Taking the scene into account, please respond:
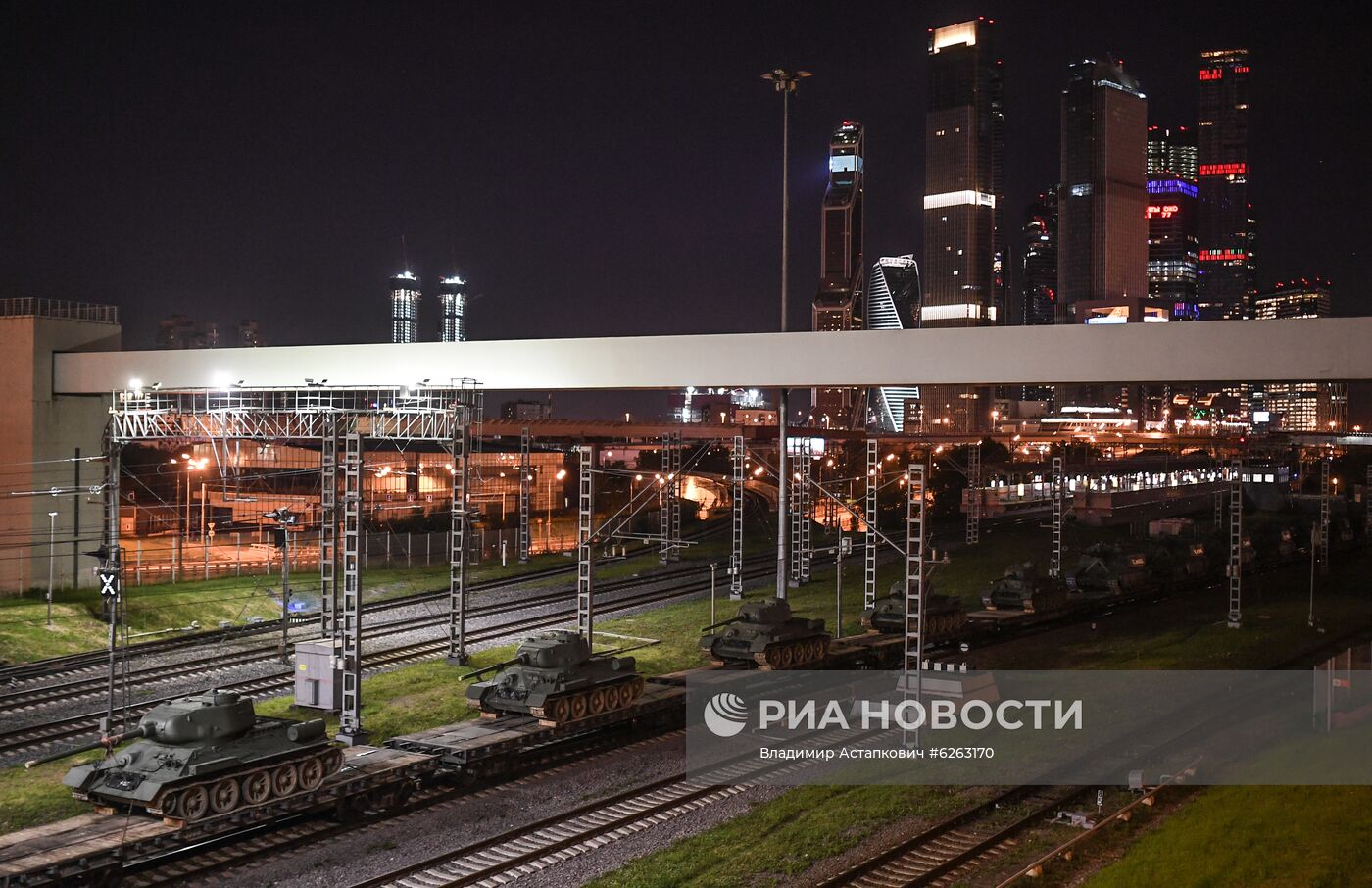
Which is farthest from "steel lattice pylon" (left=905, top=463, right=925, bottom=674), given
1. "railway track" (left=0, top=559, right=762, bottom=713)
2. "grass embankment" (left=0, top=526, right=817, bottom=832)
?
"railway track" (left=0, top=559, right=762, bottom=713)

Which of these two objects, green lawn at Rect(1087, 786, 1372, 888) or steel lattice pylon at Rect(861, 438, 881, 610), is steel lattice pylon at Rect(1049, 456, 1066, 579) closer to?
steel lattice pylon at Rect(861, 438, 881, 610)

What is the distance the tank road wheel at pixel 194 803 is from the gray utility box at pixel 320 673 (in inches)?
252

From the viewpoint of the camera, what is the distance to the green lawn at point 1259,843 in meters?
16.2

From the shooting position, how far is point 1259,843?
685 inches

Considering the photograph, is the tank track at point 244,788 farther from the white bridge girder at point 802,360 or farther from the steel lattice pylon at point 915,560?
the white bridge girder at point 802,360

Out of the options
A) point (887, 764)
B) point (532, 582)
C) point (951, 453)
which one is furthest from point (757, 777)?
point (951, 453)

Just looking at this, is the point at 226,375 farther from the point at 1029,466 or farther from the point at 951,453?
the point at 1029,466

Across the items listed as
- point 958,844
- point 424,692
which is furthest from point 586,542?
point 958,844

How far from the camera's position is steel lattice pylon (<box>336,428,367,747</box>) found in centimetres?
2212

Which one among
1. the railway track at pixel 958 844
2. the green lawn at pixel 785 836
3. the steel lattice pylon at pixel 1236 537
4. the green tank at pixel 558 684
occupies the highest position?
the steel lattice pylon at pixel 1236 537

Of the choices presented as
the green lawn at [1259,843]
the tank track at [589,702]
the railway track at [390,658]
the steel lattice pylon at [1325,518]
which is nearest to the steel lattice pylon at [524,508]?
→ the railway track at [390,658]

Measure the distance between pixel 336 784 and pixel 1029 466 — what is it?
88.5 m

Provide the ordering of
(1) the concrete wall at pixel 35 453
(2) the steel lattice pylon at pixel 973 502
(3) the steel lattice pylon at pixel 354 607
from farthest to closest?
(2) the steel lattice pylon at pixel 973 502 → (1) the concrete wall at pixel 35 453 → (3) the steel lattice pylon at pixel 354 607

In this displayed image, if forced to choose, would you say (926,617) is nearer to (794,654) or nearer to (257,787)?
(794,654)
